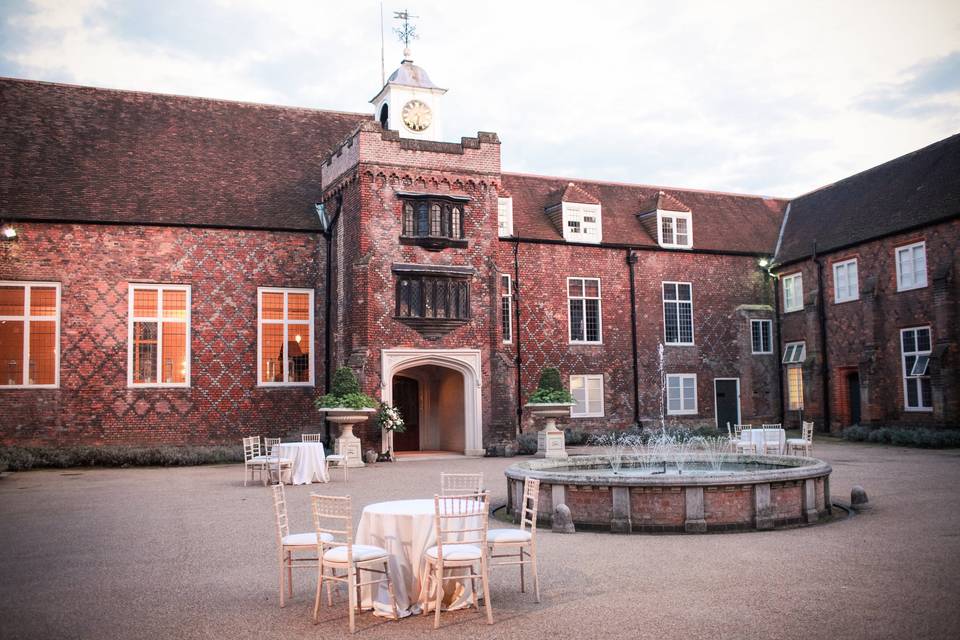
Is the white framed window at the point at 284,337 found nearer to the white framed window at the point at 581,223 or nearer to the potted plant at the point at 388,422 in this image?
the potted plant at the point at 388,422

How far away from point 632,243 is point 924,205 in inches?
374

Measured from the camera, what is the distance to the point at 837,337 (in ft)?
96.3

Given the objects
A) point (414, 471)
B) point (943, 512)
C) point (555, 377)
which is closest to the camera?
point (943, 512)

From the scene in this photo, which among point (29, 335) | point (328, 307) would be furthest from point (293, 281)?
point (29, 335)

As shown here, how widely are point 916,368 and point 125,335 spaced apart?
23902 millimetres

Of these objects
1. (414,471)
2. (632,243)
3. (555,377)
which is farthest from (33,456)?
(632,243)

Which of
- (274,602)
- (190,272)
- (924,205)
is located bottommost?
(274,602)

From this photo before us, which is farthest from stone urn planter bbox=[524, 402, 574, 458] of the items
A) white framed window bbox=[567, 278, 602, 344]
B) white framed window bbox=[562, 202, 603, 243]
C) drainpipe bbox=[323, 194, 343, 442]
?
white framed window bbox=[562, 202, 603, 243]

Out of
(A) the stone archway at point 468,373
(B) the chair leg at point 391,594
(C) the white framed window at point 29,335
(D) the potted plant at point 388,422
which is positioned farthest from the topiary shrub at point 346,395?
(B) the chair leg at point 391,594

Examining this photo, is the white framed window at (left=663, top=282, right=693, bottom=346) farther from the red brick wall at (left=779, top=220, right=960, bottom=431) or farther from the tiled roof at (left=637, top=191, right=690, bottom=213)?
the red brick wall at (left=779, top=220, right=960, bottom=431)

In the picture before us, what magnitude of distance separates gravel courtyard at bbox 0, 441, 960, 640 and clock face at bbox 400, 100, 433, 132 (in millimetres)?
15253

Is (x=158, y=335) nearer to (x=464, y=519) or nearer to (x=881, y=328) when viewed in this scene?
(x=464, y=519)

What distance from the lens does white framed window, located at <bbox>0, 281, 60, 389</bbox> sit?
23.2 meters

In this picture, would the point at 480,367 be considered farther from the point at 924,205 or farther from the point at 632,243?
the point at 924,205
